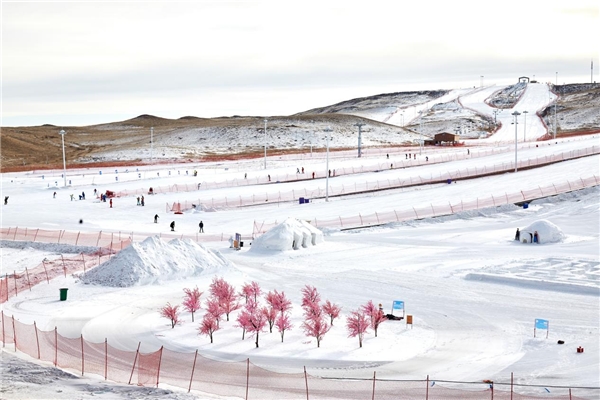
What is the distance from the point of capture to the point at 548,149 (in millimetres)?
102562

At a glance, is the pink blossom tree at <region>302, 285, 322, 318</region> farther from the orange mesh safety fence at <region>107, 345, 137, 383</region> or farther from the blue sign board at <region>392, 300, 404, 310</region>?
the orange mesh safety fence at <region>107, 345, 137, 383</region>

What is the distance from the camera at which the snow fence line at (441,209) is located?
5744 centimetres

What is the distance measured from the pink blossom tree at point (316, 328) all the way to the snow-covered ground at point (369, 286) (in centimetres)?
44

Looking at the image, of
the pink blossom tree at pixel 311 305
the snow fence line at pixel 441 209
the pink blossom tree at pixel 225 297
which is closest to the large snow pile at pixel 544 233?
the snow fence line at pixel 441 209

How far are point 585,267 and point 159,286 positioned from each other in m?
22.4

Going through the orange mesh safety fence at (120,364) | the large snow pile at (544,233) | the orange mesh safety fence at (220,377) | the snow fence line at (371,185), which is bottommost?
the orange mesh safety fence at (220,377)

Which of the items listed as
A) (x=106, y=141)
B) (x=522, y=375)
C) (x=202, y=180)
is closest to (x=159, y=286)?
(x=522, y=375)

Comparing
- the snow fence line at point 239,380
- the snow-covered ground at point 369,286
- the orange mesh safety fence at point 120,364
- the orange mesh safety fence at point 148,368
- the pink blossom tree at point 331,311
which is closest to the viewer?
the snow fence line at point 239,380

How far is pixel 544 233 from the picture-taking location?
48.7 meters

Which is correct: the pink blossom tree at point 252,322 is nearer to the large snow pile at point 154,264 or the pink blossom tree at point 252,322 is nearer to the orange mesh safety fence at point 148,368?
the orange mesh safety fence at point 148,368

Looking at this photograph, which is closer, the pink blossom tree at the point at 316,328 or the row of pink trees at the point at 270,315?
the pink blossom tree at the point at 316,328

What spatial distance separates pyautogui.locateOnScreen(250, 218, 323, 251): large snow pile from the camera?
4762 cm

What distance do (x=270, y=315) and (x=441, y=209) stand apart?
116 feet

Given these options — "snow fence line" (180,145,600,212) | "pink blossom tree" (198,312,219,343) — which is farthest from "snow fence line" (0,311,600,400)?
"snow fence line" (180,145,600,212)
